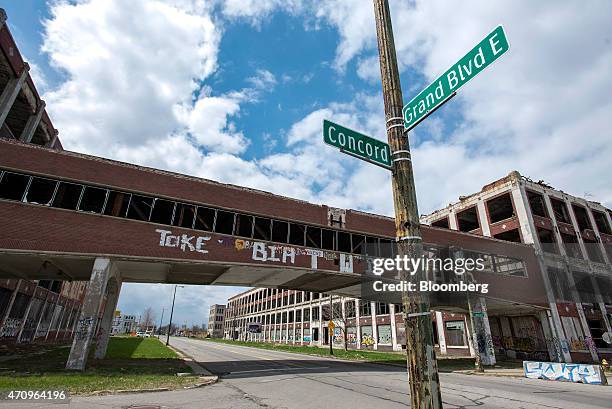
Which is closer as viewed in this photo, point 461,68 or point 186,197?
point 461,68

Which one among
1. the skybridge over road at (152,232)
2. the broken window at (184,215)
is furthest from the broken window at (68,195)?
the broken window at (184,215)

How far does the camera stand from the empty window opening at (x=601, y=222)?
39688 mm

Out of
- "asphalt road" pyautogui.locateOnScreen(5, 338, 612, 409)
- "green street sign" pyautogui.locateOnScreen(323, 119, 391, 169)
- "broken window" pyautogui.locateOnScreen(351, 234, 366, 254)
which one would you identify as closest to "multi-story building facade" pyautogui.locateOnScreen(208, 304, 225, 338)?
"broken window" pyautogui.locateOnScreen(351, 234, 366, 254)

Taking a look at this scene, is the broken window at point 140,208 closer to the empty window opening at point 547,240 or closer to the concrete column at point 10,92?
the concrete column at point 10,92

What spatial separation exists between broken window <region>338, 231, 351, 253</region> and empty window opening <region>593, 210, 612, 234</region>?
3456 centimetres

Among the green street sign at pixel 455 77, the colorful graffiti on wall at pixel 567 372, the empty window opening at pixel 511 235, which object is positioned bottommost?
the colorful graffiti on wall at pixel 567 372

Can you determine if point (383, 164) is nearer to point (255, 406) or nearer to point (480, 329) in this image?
point (255, 406)

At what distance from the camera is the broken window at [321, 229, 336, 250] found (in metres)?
21.8

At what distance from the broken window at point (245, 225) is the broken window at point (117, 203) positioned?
5.72 meters

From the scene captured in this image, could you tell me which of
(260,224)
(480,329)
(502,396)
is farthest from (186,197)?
(480,329)

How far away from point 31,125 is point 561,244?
4577 cm

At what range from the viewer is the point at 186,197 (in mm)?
18312

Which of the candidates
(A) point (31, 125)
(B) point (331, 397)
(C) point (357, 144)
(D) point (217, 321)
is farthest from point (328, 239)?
(D) point (217, 321)

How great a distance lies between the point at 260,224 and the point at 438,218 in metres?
28.7
